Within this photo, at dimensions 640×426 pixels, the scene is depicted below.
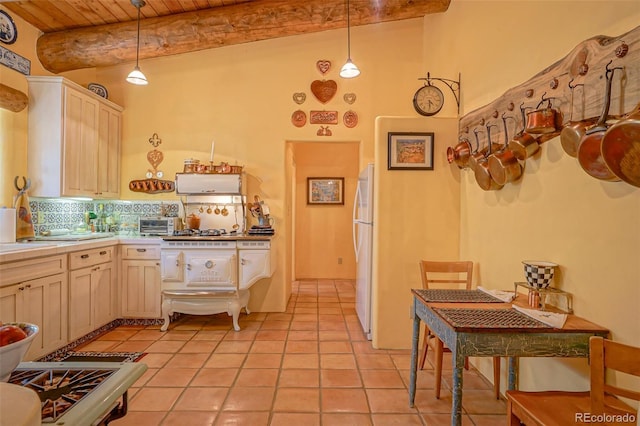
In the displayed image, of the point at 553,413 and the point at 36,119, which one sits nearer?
the point at 553,413

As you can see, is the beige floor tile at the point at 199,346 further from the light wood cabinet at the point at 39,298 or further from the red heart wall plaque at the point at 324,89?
the red heart wall plaque at the point at 324,89

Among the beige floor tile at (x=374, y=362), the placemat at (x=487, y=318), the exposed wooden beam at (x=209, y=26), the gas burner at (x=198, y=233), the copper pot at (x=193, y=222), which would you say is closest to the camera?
the placemat at (x=487, y=318)

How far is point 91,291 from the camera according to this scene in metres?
3.34

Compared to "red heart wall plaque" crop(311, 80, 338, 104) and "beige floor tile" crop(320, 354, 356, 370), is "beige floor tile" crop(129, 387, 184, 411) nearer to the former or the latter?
"beige floor tile" crop(320, 354, 356, 370)

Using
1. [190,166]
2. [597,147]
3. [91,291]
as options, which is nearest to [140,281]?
[91,291]

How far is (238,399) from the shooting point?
7.73 ft

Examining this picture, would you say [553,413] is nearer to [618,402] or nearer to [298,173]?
[618,402]

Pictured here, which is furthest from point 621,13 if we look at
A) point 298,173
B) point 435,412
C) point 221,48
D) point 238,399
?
point 298,173

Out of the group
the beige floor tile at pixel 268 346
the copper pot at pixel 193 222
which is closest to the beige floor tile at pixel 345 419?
the beige floor tile at pixel 268 346

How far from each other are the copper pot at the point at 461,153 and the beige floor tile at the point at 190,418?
2.64 m

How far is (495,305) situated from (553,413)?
671 mm

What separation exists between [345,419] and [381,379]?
0.60 m

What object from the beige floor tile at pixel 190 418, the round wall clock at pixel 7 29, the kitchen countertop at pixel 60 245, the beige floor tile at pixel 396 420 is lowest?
the beige floor tile at pixel 190 418

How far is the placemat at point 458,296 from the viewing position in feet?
6.73
